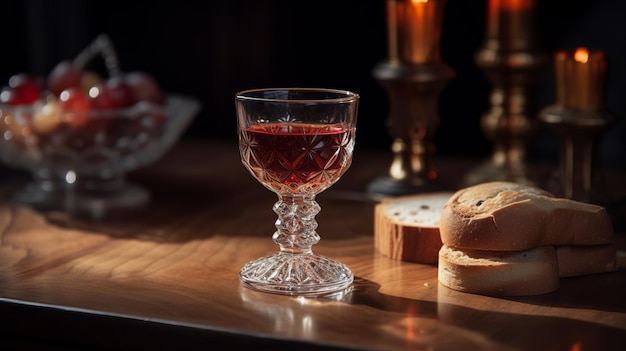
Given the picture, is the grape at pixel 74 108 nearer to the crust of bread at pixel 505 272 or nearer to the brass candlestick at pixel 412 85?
the brass candlestick at pixel 412 85

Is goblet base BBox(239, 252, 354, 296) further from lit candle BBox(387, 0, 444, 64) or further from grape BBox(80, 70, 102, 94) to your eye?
grape BBox(80, 70, 102, 94)

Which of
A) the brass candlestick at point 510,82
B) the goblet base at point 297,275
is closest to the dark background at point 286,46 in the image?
the brass candlestick at point 510,82

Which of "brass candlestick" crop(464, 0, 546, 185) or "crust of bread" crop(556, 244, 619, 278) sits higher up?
"brass candlestick" crop(464, 0, 546, 185)

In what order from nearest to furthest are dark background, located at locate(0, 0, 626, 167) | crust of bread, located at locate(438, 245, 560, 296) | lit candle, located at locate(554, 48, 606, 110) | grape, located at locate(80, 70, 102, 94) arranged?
crust of bread, located at locate(438, 245, 560, 296), lit candle, located at locate(554, 48, 606, 110), grape, located at locate(80, 70, 102, 94), dark background, located at locate(0, 0, 626, 167)

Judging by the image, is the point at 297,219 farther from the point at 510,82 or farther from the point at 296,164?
the point at 510,82

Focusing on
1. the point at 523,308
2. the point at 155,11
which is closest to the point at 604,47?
the point at 155,11

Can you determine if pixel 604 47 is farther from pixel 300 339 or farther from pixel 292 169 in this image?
pixel 300 339

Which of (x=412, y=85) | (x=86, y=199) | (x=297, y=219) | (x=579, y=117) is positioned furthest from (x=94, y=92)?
(x=579, y=117)

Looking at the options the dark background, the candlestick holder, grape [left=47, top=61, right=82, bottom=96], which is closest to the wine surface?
the candlestick holder
